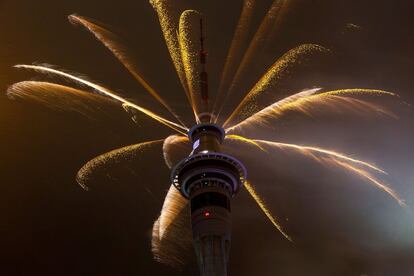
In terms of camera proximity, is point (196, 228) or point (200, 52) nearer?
point (200, 52)

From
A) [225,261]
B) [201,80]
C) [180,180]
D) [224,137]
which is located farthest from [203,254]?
[201,80]

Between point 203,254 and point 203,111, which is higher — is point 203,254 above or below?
below

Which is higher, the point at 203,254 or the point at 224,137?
the point at 224,137

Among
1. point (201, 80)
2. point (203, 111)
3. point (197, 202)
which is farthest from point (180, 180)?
point (201, 80)

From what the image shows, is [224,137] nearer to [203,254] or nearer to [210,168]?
[210,168]

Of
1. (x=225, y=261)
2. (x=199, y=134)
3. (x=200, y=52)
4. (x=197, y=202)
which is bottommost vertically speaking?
(x=225, y=261)

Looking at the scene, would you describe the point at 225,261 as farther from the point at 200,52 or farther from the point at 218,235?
the point at 200,52
